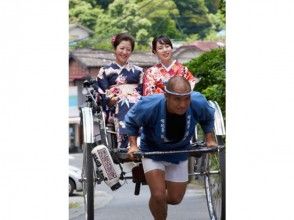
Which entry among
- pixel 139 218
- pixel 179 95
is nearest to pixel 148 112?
pixel 179 95

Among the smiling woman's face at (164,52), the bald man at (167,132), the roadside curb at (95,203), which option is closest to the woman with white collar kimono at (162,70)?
the smiling woman's face at (164,52)

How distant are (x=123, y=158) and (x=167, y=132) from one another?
0.52 metres

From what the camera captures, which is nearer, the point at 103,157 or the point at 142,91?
the point at 103,157

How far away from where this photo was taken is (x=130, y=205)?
26.6 ft

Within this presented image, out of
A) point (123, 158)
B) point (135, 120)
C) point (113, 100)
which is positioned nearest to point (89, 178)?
point (123, 158)

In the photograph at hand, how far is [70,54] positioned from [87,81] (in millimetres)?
257

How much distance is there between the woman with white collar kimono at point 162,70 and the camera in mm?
7387

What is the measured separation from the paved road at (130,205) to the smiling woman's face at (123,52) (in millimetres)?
802

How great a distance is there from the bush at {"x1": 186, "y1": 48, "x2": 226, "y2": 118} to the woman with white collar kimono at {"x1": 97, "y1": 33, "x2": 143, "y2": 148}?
420mm

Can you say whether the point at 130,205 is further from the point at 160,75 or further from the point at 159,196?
the point at 159,196

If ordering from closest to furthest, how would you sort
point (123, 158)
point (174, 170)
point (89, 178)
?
point (174, 170)
point (89, 178)
point (123, 158)

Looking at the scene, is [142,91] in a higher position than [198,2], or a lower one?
lower

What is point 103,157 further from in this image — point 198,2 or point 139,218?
point 198,2
